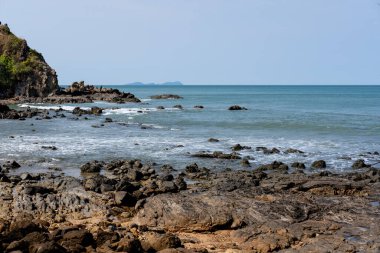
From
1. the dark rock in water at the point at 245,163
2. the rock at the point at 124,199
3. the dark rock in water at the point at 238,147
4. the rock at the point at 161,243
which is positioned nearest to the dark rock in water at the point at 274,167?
the dark rock in water at the point at 245,163

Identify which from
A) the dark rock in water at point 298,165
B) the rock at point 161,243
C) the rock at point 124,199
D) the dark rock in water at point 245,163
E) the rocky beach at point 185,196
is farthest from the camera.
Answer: the dark rock in water at point 245,163

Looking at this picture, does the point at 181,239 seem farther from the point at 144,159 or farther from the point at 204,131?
the point at 204,131

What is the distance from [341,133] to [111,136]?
25.4m

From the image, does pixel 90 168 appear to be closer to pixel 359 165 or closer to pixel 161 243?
pixel 161 243

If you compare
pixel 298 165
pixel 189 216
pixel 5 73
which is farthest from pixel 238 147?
pixel 5 73

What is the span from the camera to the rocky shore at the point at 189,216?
604 inches

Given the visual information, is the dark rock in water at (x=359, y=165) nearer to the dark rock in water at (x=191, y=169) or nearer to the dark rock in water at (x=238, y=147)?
the dark rock in water at (x=238, y=147)

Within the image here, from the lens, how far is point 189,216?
1803cm

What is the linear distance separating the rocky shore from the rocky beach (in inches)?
1.7

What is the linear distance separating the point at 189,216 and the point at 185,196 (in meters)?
2.02

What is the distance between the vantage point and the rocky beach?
51.5ft

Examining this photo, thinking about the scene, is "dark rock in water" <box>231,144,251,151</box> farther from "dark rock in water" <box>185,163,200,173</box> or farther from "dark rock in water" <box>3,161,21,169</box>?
"dark rock in water" <box>3,161,21,169</box>

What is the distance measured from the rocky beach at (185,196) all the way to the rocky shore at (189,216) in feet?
0.14

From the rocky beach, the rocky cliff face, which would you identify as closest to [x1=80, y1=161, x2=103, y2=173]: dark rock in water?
the rocky beach
